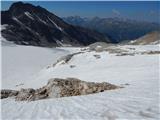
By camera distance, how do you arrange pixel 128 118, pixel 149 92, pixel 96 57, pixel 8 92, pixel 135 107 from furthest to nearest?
pixel 96 57 < pixel 8 92 < pixel 149 92 < pixel 135 107 < pixel 128 118

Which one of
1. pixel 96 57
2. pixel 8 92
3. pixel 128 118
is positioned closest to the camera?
pixel 128 118

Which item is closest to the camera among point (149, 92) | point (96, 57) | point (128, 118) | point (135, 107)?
point (128, 118)

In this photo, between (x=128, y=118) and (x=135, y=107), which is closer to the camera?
(x=128, y=118)

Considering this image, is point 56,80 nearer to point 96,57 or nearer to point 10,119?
point 10,119

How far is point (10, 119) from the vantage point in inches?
496

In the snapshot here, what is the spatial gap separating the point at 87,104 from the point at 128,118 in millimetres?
3542

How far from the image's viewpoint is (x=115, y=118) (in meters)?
10.5

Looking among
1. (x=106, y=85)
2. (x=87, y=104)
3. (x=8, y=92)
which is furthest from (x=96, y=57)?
(x=87, y=104)

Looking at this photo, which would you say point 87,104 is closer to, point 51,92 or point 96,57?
point 51,92

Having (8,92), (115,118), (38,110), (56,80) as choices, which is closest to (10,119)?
(38,110)

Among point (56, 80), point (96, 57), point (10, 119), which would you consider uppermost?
point (96, 57)

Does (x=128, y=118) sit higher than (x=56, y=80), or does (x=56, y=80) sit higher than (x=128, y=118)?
(x=56, y=80)

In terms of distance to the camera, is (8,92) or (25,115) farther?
(8,92)

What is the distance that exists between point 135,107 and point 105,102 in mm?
1798
